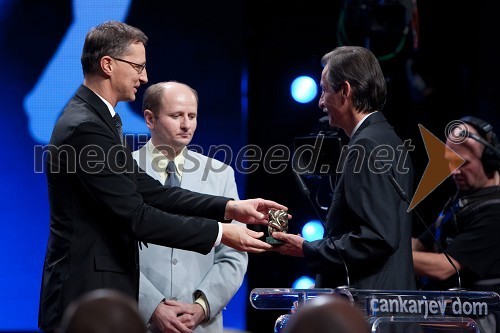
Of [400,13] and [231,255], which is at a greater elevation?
[400,13]

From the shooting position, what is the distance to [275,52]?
5445mm

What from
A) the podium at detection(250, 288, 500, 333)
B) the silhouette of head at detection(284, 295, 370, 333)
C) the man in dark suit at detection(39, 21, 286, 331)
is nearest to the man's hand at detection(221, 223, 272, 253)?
the man in dark suit at detection(39, 21, 286, 331)

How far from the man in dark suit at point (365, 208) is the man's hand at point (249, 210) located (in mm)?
175

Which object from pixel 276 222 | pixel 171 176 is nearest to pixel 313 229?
pixel 171 176

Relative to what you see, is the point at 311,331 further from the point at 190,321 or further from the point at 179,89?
the point at 179,89

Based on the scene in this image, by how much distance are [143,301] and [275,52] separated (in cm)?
227

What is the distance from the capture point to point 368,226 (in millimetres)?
3293

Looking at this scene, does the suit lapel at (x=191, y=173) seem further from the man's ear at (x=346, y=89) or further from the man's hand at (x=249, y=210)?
the man's ear at (x=346, y=89)

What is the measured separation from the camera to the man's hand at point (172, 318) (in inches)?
144

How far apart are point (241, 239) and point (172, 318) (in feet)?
1.74

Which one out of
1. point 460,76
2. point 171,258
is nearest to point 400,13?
point 460,76

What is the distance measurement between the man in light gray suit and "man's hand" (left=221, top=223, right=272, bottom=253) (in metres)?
0.48

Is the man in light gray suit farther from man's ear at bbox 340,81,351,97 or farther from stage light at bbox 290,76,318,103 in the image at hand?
stage light at bbox 290,76,318,103

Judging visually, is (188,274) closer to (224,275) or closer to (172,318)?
(224,275)
